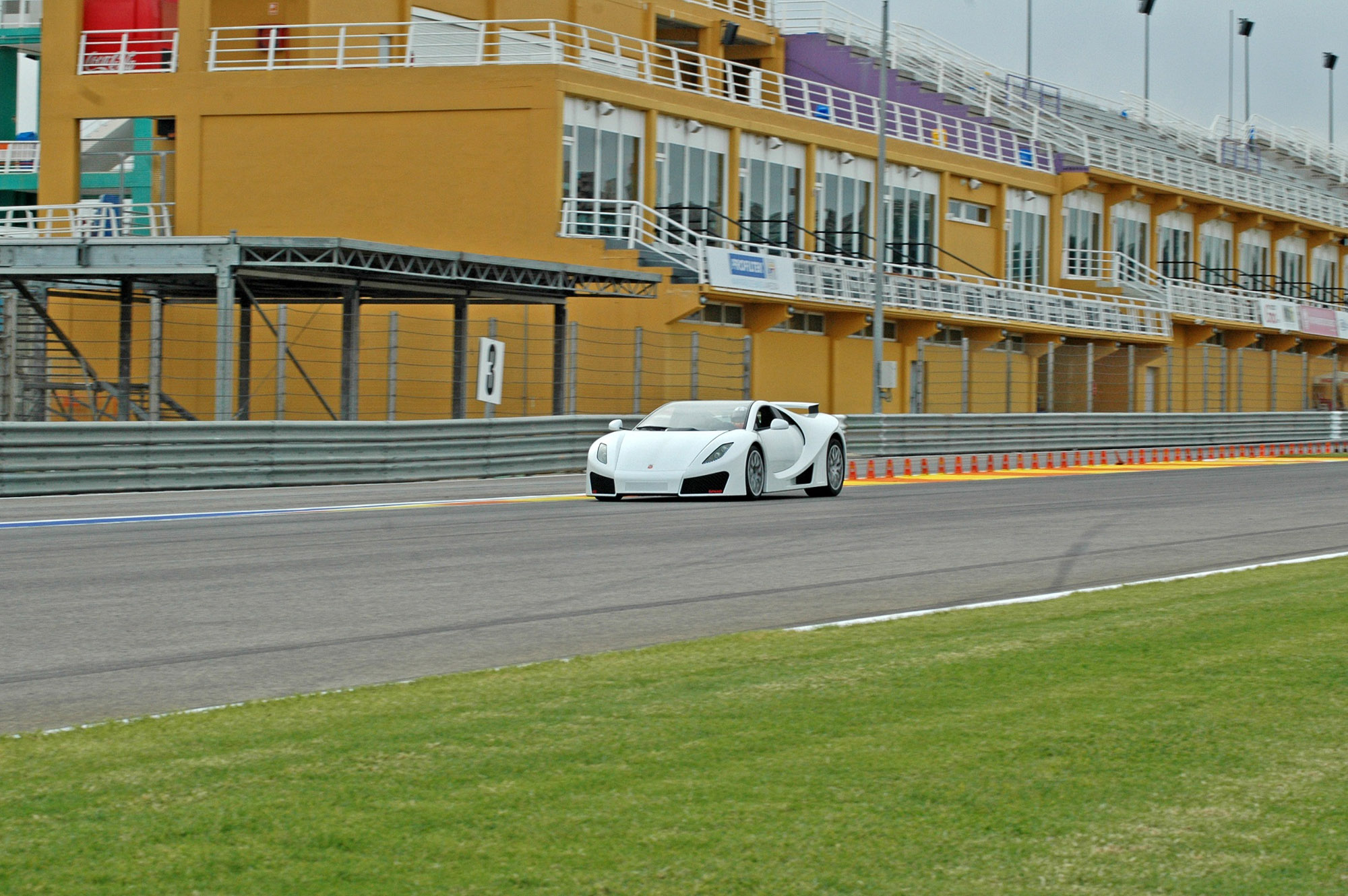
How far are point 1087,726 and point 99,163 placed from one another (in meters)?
40.7

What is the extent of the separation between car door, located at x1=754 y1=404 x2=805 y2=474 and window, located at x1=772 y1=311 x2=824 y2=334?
2249 centimetres

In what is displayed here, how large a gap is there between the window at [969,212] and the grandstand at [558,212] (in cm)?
16

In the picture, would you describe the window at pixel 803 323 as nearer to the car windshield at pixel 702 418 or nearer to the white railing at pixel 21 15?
the car windshield at pixel 702 418

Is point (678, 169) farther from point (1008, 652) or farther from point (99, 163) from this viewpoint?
point (1008, 652)

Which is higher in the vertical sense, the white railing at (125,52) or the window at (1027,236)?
the white railing at (125,52)

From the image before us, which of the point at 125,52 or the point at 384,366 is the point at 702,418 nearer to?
the point at 384,366

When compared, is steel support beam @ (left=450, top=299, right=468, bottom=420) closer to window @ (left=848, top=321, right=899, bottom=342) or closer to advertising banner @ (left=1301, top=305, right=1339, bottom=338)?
window @ (left=848, top=321, right=899, bottom=342)

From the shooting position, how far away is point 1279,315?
211 feet

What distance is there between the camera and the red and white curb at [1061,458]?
31.0 meters

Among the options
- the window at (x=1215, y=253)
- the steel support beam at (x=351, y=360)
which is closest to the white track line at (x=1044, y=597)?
the steel support beam at (x=351, y=360)

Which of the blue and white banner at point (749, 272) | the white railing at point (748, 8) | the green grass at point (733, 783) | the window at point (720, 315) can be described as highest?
the white railing at point (748, 8)

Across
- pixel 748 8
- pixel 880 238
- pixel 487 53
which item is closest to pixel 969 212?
pixel 748 8

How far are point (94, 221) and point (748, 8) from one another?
24993 mm

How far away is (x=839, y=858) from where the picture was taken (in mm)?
4121
